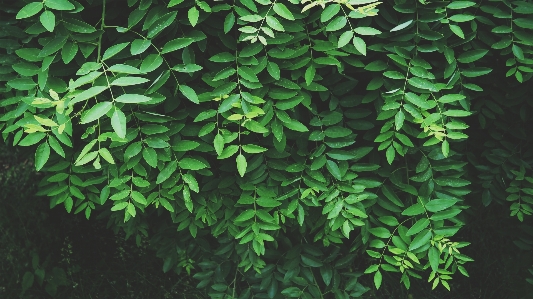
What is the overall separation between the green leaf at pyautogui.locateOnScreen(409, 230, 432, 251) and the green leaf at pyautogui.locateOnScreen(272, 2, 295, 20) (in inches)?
35.0

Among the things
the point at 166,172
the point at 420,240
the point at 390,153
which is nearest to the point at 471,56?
the point at 390,153

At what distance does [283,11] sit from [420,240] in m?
0.93

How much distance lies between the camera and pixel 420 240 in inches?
79.9

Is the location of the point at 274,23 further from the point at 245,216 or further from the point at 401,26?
the point at 245,216

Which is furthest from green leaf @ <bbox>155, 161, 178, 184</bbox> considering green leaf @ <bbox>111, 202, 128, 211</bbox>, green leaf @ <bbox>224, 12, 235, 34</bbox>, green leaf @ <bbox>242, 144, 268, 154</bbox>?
green leaf @ <bbox>224, 12, 235, 34</bbox>

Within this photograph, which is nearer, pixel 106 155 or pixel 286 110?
pixel 106 155

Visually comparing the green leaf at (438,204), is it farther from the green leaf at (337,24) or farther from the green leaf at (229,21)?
the green leaf at (229,21)

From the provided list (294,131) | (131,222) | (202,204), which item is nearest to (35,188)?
(131,222)

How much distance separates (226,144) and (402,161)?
2.27 feet

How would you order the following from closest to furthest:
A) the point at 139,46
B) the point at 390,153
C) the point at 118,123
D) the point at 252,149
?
the point at 118,123
the point at 139,46
the point at 252,149
the point at 390,153

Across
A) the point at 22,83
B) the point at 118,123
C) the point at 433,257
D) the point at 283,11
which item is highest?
the point at 283,11

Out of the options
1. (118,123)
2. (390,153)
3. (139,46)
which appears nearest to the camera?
(118,123)

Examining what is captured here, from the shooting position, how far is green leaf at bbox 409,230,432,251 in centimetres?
202

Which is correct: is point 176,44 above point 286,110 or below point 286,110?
above
